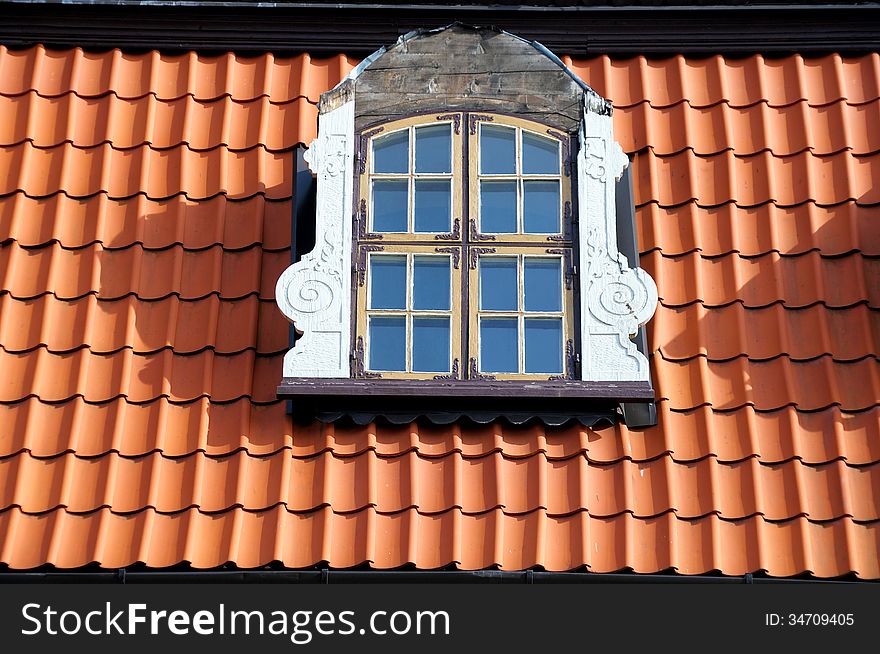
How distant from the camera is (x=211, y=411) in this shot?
630cm

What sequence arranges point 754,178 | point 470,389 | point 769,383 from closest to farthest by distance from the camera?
point 470,389
point 769,383
point 754,178

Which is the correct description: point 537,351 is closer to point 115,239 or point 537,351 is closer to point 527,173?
point 527,173

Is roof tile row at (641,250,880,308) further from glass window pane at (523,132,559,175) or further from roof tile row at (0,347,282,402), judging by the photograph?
roof tile row at (0,347,282,402)

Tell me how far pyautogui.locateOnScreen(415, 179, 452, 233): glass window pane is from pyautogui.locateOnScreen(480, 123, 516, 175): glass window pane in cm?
18

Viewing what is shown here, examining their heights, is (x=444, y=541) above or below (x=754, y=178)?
below

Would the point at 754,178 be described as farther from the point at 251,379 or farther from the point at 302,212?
the point at 251,379

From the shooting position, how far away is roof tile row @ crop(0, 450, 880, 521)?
5973 mm

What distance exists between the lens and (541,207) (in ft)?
22.0

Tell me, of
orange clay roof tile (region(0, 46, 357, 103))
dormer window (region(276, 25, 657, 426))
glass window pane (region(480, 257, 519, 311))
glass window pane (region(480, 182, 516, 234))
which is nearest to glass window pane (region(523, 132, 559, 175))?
dormer window (region(276, 25, 657, 426))

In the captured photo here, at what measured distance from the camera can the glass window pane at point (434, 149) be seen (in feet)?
22.1

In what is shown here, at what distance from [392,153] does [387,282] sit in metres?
0.59

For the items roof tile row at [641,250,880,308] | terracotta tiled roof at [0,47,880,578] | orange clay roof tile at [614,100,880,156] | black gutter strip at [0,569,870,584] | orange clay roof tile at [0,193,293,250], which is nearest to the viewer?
black gutter strip at [0,569,870,584]

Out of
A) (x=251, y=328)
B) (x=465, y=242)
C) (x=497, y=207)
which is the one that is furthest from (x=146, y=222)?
(x=497, y=207)

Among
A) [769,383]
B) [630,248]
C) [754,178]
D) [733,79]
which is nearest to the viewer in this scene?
[769,383]
